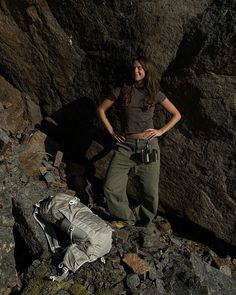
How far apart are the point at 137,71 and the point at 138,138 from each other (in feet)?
2.83

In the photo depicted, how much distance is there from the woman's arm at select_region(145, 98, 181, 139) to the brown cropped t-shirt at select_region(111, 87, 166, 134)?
0.23ft

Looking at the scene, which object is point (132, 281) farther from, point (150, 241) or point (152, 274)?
point (150, 241)

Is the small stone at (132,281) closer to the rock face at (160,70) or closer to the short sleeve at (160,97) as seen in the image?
the rock face at (160,70)

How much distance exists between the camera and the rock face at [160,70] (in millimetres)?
6270

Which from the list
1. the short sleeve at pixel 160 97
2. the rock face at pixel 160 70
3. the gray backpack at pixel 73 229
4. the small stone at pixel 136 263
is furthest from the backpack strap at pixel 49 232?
the short sleeve at pixel 160 97

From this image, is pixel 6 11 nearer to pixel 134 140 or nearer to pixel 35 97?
pixel 35 97

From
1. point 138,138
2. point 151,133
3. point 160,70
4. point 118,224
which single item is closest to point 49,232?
point 118,224

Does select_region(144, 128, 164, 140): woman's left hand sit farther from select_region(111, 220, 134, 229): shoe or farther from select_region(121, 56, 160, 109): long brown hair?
select_region(111, 220, 134, 229): shoe

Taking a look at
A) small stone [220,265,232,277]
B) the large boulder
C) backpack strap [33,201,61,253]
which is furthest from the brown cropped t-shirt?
small stone [220,265,232,277]

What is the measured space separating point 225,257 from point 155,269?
1638mm

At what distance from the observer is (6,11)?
7547mm

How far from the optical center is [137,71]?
611cm

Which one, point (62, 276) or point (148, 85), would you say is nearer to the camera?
point (62, 276)

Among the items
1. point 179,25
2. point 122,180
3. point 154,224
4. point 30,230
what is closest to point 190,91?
point 179,25
